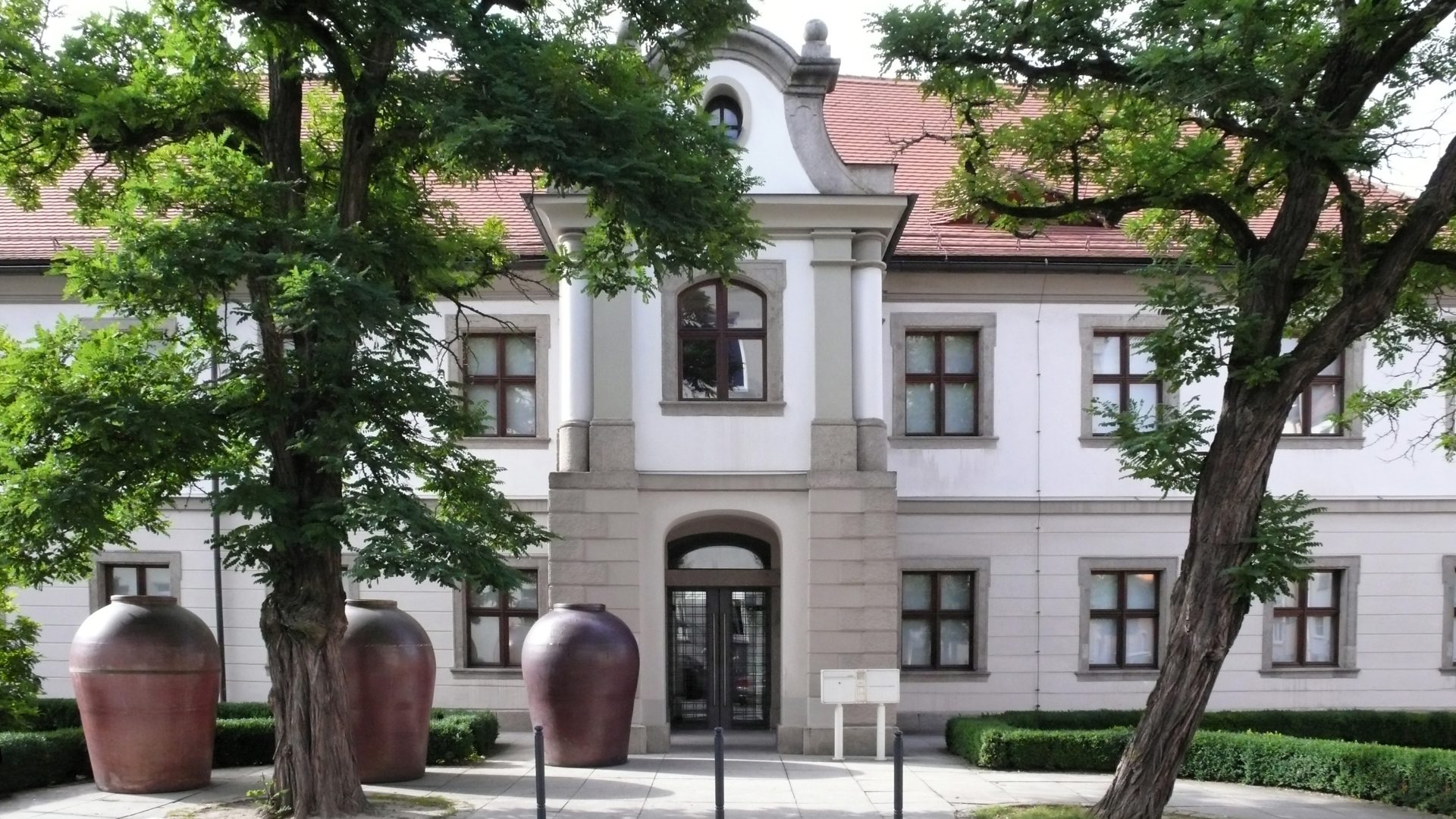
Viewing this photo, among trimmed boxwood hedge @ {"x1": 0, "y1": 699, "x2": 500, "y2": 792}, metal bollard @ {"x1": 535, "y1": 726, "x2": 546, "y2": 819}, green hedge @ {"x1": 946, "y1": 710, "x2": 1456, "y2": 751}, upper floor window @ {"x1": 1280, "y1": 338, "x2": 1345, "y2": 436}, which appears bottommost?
green hedge @ {"x1": 946, "y1": 710, "x2": 1456, "y2": 751}

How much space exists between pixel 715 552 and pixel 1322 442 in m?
9.79

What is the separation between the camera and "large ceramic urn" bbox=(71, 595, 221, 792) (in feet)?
44.6

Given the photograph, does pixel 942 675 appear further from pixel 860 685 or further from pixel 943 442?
pixel 860 685

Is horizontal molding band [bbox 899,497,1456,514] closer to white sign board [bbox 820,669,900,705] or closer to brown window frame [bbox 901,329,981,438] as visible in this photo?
brown window frame [bbox 901,329,981,438]

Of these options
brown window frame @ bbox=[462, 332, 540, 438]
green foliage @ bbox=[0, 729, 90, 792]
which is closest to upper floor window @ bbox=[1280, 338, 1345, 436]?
brown window frame @ bbox=[462, 332, 540, 438]

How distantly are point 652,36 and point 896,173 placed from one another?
34.2 ft

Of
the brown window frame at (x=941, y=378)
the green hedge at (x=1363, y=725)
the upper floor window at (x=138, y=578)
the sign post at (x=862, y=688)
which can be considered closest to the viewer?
Result: the sign post at (x=862, y=688)

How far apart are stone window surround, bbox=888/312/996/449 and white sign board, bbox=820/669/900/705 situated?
16.0 ft

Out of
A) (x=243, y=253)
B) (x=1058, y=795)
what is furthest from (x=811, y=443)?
(x=243, y=253)

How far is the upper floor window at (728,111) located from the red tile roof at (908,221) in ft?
9.32

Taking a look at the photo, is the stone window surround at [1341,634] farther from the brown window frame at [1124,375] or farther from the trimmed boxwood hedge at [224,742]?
the trimmed boxwood hedge at [224,742]

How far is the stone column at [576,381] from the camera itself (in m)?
17.8

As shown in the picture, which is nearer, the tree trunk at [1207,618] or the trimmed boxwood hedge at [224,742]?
the tree trunk at [1207,618]

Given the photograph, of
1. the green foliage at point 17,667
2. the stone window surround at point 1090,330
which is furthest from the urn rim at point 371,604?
the stone window surround at point 1090,330
